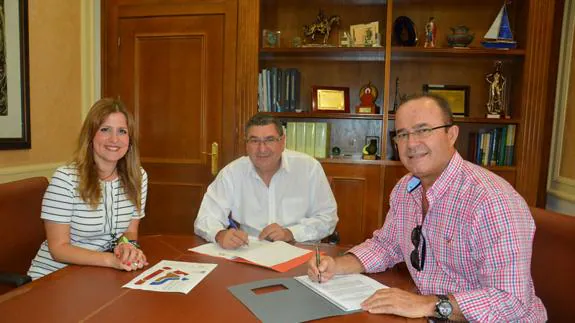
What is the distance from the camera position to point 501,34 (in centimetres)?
299

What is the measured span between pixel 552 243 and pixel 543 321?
0.23 metres

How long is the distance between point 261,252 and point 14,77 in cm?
198

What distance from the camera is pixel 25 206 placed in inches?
67.8

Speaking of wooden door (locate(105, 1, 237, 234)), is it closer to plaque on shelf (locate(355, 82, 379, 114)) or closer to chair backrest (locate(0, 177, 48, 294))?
plaque on shelf (locate(355, 82, 379, 114))

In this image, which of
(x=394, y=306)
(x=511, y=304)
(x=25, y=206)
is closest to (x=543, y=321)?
(x=511, y=304)

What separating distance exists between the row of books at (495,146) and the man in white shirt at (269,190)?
4.90 feet

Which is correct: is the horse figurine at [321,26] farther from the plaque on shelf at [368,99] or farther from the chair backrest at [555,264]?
the chair backrest at [555,264]

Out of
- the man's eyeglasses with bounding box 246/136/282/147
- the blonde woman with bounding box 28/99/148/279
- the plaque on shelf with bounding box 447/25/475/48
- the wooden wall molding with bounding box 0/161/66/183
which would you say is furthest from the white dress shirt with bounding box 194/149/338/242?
the plaque on shelf with bounding box 447/25/475/48

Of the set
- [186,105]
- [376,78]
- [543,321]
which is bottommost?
[543,321]

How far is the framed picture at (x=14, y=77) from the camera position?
2.44 m

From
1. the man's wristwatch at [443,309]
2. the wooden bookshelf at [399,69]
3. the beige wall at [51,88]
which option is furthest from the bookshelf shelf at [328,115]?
the man's wristwatch at [443,309]

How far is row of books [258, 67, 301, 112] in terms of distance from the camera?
326 cm

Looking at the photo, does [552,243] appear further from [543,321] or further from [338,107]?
[338,107]

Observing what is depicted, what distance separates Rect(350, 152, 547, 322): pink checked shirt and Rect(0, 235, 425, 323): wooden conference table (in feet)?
0.34
